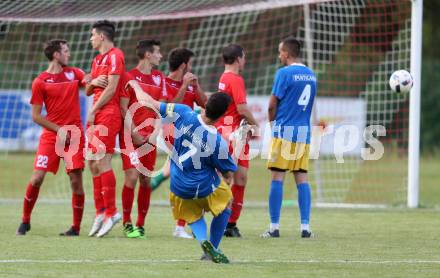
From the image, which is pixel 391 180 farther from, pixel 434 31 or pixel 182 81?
pixel 434 31

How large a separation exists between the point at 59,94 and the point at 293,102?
252 cm

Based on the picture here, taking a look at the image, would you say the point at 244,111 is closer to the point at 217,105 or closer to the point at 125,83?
the point at 125,83

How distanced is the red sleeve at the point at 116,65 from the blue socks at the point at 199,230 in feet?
8.16

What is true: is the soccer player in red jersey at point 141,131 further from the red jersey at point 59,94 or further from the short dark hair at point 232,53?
the short dark hair at point 232,53

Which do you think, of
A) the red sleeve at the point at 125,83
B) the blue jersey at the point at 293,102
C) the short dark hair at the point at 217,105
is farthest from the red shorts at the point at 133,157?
the short dark hair at the point at 217,105

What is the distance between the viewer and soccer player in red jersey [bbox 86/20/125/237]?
9.95 m

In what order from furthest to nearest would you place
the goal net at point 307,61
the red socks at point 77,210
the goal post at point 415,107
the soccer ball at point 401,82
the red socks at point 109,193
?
the goal net at point 307,61 → the goal post at point 415,107 → the soccer ball at point 401,82 → the red socks at point 77,210 → the red socks at point 109,193

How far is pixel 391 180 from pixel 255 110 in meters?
6.38

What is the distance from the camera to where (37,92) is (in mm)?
10273

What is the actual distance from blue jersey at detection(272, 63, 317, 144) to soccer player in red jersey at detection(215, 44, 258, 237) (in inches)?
12.6

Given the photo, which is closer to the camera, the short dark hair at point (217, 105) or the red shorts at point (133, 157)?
the short dark hair at point (217, 105)

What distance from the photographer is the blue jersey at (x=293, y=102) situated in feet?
34.1

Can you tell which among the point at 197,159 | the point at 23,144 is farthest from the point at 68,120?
the point at 23,144

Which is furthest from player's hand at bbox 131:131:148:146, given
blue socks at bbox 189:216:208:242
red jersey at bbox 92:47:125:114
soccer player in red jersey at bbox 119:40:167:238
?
blue socks at bbox 189:216:208:242
